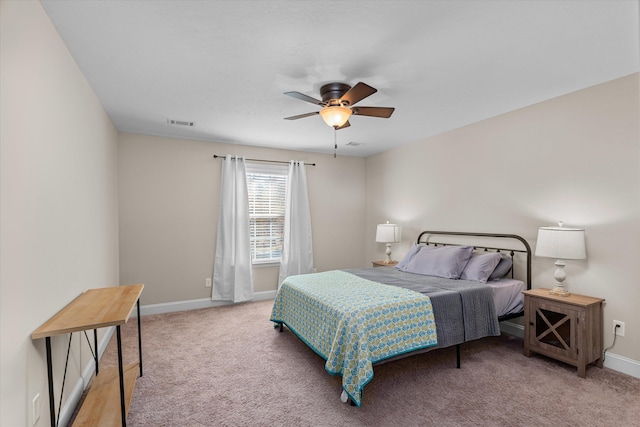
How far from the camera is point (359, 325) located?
2.22 m

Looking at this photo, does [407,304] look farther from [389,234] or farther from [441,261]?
[389,234]

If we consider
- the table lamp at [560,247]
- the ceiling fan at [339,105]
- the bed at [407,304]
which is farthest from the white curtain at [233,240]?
the table lamp at [560,247]

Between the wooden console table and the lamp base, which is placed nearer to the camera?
the wooden console table

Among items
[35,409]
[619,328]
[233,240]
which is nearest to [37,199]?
[35,409]

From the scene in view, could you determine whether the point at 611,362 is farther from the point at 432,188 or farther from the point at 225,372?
the point at 225,372

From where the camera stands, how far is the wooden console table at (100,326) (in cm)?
163

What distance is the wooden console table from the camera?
5.34ft

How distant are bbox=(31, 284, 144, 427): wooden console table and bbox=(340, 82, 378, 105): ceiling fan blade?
208cm

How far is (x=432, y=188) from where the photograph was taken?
14.7ft

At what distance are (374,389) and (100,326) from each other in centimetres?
193

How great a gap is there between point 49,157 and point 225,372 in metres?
2.09

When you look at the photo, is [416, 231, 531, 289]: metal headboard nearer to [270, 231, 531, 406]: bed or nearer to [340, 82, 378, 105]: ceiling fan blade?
[270, 231, 531, 406]: bed

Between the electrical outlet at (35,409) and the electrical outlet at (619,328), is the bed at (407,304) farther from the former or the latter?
the electrical outlet at (35,409)

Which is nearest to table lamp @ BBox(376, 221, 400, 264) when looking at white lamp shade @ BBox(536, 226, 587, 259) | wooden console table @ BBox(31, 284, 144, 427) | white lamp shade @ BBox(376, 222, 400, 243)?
white lamp shade @ BBox(376, 222, 400, 243)
